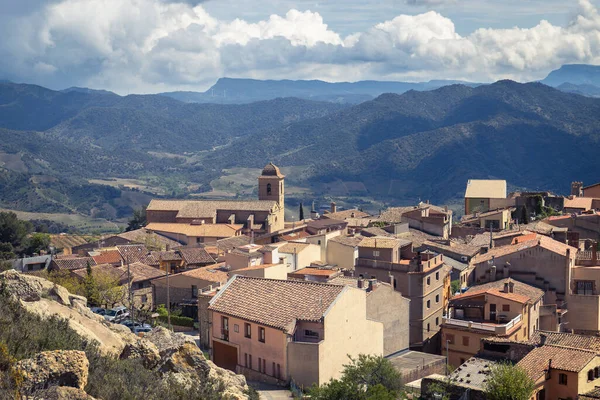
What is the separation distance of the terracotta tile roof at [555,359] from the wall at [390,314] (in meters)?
6.82

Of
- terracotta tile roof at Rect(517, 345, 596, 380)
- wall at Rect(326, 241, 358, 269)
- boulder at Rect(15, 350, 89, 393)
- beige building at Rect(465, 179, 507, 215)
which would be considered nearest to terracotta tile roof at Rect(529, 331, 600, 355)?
terracotta tile roof at Rect(517, 345, 596, 380)

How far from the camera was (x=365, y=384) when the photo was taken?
1026 inches

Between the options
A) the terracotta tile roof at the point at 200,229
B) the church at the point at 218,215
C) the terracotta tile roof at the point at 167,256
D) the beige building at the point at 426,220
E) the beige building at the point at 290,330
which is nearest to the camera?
the beige building at the point at 290,330

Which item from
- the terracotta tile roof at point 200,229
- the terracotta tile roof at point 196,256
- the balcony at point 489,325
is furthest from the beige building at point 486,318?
the terracotta tile roof at point 200,229

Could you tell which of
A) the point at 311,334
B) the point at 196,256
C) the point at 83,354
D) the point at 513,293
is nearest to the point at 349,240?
the point at 196,256

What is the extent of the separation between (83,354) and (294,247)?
101 ft

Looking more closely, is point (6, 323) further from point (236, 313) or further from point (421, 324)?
point (421, 324)

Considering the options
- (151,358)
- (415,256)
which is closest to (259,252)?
(415,256)

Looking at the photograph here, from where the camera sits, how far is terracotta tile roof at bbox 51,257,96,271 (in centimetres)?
4831

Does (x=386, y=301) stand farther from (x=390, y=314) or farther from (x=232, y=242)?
(x=232, y=242)

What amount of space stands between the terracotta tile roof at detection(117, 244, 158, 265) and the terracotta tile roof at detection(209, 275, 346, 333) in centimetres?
2012

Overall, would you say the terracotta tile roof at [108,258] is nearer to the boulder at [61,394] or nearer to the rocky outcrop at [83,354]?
the rocky outcrop at [83,354]

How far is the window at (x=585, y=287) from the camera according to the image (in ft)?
131

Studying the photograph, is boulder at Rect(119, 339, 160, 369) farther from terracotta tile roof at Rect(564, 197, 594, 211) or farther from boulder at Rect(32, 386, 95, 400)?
terracotta tile roof at Rect(564, 197, 594, 211)
